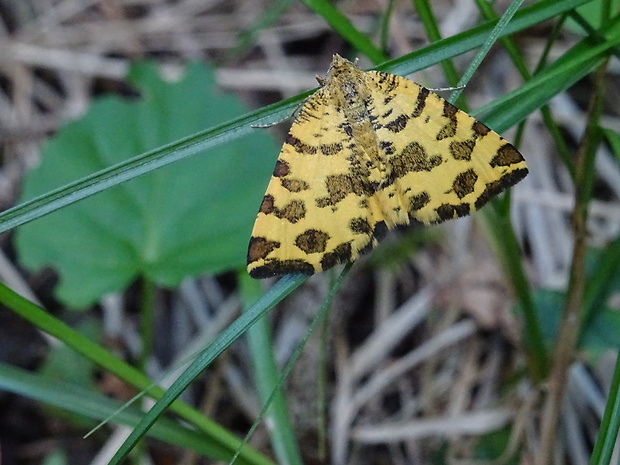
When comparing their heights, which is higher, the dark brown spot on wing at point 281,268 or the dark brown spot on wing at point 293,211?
the dark brown spot on wing at point 293,211

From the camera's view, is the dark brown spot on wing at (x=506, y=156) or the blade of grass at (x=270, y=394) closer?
the dark brown spot on wing at (x=506, y=156)

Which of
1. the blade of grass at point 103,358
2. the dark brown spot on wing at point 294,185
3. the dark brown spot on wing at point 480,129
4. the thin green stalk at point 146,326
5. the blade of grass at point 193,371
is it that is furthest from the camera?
the thin green stalk at point 146,326

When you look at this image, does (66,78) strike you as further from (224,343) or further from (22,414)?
(224,343)

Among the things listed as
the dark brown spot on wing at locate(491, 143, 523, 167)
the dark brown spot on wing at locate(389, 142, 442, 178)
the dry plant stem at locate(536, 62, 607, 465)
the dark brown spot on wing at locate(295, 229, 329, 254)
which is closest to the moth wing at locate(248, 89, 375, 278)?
the dark brown spot on wing at locate(295, 229, 329, 254)

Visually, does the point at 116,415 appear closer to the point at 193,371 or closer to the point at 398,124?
the point at 193,371

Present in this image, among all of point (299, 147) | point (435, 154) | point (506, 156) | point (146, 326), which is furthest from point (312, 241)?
point (146, 326)

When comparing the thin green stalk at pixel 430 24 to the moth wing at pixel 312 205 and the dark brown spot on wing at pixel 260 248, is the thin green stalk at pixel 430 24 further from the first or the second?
the dark brown spot on wing at pixel 260 248

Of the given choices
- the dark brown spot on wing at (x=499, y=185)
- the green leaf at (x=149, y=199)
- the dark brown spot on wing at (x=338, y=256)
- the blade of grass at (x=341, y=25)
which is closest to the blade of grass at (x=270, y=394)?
the dark brown spot on wing at (x=338, y=256)
